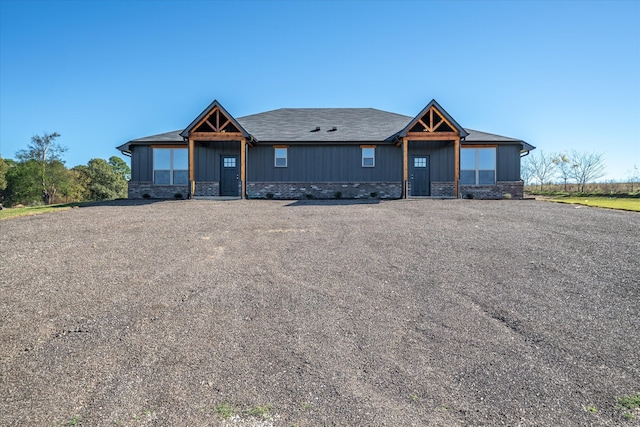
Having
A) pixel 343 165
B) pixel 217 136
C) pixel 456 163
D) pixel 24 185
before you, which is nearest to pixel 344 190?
pixel 343 165

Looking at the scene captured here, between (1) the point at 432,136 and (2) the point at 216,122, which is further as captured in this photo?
(2) the point at 216,122

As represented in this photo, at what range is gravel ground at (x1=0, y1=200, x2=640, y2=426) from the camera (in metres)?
2.88

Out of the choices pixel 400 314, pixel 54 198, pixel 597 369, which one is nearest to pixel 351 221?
pixel 400 314

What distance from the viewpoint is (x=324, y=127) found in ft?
67.9

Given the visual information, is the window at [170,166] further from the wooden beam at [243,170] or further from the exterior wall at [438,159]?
the exterior wall at [438,159]

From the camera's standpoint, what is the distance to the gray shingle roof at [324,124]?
19.0 metres

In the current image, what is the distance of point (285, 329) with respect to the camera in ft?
13.3

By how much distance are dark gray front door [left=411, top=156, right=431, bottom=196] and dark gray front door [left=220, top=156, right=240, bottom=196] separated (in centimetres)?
942

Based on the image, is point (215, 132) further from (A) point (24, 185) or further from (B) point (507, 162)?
(A) point (24, 185)

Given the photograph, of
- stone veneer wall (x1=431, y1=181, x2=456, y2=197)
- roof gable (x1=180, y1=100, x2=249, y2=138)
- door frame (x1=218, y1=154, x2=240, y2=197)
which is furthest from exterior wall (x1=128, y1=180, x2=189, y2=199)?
stone veneer wall (x1=431, y1=181, x2=456, y2=197)

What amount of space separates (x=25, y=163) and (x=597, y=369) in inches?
2188

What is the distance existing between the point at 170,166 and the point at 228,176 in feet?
10.1

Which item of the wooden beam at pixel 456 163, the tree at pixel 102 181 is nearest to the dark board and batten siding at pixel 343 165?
the wooden beam at pixel 456 163

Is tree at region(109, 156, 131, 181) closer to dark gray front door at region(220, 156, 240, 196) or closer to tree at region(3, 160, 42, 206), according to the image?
tree at region(3, 160, 42, 206)
